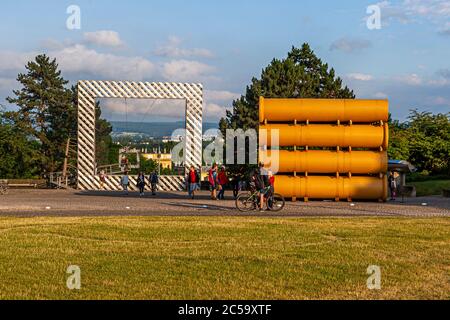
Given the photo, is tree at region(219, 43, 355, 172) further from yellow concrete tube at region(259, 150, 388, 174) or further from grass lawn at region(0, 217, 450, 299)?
grass lawn at region(0, 217, 450, 299)

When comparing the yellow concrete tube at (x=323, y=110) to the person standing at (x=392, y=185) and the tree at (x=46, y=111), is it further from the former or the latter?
the tree at (x=46, y=111)

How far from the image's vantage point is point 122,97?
44906 millimetres

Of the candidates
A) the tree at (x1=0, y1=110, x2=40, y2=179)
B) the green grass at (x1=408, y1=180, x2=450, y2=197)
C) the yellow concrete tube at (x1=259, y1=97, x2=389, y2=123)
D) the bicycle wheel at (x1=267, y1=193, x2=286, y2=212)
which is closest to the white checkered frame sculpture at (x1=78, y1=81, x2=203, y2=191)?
the green grass at (x1=408, y1=180, x2=450, y2=197)

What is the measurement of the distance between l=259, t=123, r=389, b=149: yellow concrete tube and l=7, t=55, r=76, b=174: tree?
32.8 m

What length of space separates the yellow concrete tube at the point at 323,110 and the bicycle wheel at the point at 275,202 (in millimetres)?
6501

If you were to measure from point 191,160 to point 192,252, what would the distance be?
32.7 m

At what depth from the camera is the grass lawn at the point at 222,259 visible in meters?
9.20

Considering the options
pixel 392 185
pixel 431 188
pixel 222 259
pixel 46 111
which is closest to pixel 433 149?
pixel 431 188

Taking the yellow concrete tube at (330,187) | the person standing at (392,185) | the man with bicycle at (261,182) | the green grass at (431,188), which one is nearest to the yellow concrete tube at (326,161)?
the yellow concrete tube at (330,187)

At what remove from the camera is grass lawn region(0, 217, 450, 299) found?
9.20 metres

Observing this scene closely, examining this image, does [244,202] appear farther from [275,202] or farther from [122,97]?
[122,97]

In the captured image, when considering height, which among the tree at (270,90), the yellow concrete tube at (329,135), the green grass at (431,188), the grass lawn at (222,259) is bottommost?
the grass lawn at (222,259)

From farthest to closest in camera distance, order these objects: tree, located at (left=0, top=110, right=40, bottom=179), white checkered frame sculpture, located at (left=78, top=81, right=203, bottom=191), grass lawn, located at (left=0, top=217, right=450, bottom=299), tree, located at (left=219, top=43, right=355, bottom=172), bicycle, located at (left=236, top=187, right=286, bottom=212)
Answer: tree, located at (left=0, top=110, right=40, bottom=179)
tree, located at (left=219, top=43, right=355, bottom=172)
white checkered frame sculpture, located at (left=78, top=81, right=203, bottom=191)
bicycle, located at (left=236, top=187, right=286, bottom=212)
grass lawn, located at (left=0, top=217, right=450, bottom=299)

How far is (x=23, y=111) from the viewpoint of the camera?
63938 millimetres
